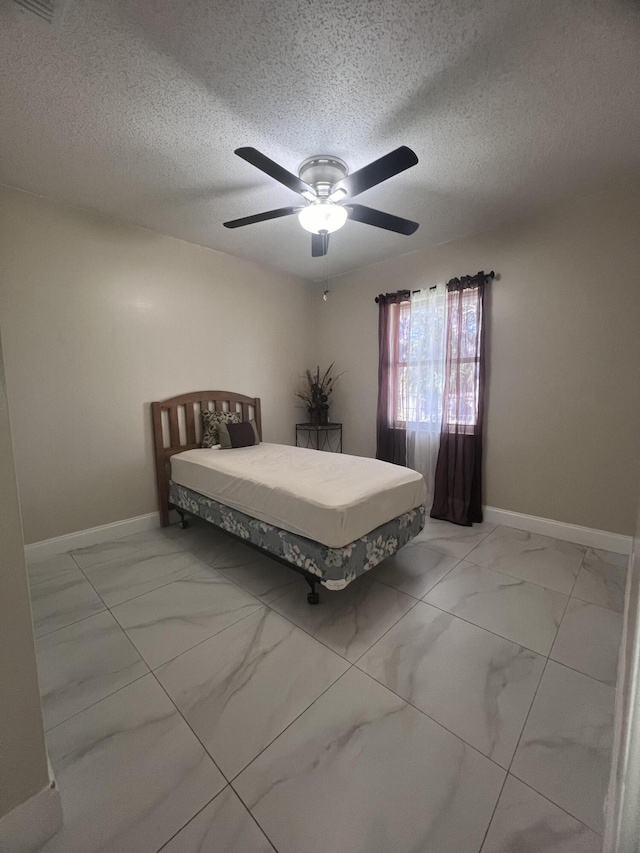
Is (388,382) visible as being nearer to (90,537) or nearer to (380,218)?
(380,218)

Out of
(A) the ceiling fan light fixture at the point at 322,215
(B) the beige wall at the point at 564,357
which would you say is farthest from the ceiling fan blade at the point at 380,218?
(B) the beige wall at the point at 564,357

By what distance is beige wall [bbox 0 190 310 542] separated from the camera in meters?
2.25

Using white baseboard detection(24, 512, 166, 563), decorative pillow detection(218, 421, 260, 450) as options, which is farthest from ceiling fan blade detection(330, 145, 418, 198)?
white baseboard detection(24, 512, 166, 563)

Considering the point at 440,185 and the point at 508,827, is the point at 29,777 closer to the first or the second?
the point at 508,827

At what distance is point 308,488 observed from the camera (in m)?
1.88

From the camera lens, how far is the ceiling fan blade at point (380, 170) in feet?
4.66

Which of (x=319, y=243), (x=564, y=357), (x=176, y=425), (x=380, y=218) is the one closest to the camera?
(x=380, y=218)

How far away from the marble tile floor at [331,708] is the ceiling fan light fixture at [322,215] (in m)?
2.18

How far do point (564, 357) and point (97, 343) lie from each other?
3.63 meters

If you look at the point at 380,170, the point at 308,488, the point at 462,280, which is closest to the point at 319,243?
the point at 380,170

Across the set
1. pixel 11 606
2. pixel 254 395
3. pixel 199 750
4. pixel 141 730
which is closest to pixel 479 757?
pixel 199 750

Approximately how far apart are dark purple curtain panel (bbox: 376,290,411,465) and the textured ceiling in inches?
44.4

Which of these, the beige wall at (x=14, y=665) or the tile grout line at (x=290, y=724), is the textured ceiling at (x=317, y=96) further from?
the tile grout line at (x=290, y=724)

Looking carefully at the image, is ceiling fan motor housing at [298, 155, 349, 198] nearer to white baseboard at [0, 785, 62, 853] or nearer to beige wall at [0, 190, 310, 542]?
beige wall at [0, 190, 310, 542]
